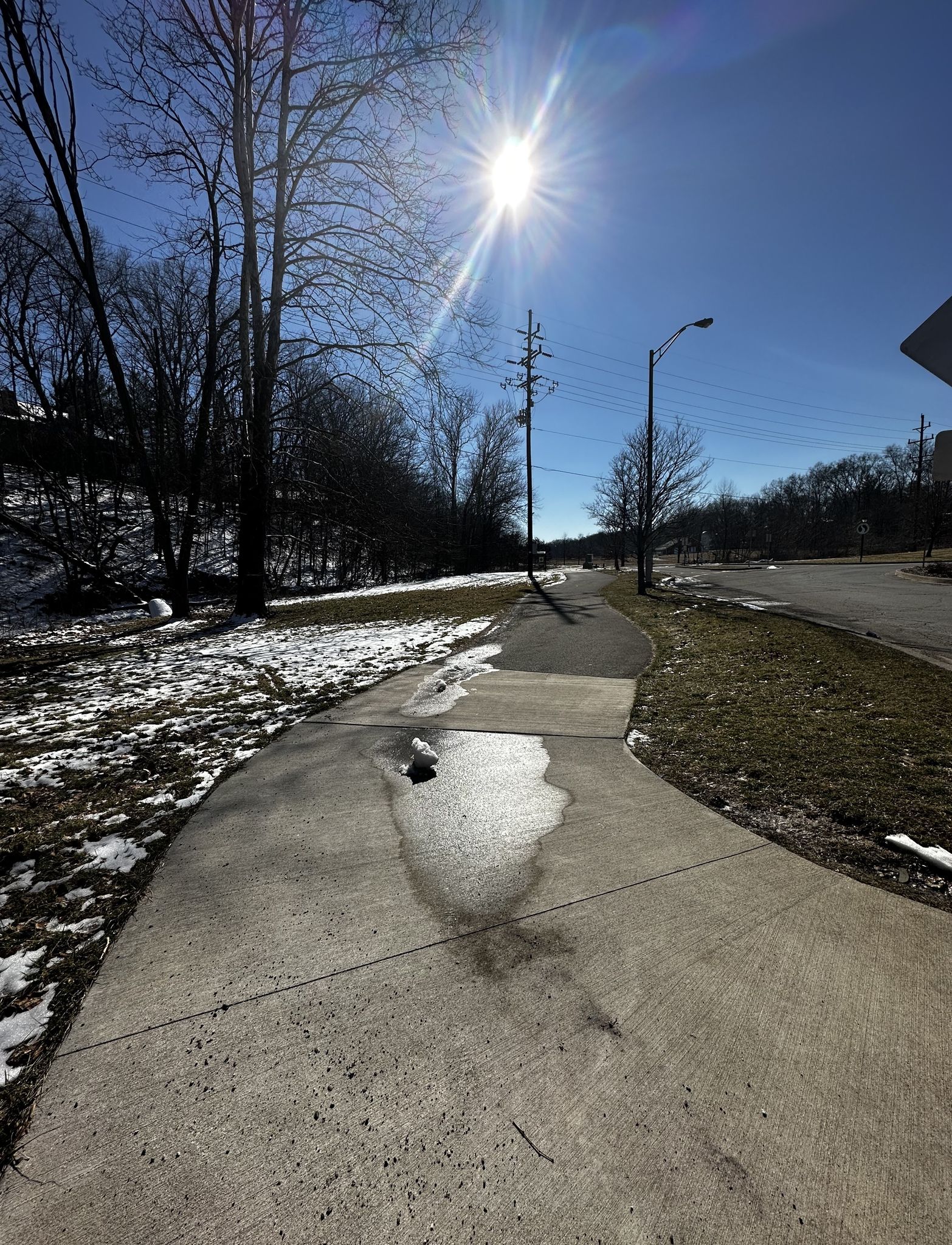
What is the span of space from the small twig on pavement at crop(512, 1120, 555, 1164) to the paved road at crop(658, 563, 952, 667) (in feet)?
24.3

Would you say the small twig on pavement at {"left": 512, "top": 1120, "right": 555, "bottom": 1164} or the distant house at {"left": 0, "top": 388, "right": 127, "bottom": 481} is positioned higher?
the distant house at {"left": 0, "top": 388, "right": 127, "bottom": 481}

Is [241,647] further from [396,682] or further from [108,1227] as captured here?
[108,1227]

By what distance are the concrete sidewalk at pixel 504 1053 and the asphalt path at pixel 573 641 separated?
408 cm

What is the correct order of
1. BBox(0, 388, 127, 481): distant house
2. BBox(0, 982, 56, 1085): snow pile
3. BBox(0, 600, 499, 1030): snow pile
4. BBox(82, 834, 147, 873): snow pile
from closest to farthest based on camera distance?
BBox(0, 982, 56, 1085): snow pile → BBox(0, 600, 499, 1030): snow pile → BBox(82, 834, 147, 873): snow pile → BBox(0, 388, 127, 481): distant house

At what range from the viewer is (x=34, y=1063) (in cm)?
160

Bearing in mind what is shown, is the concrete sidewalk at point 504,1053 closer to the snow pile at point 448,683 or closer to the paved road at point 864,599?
the snow pile at point 448,683

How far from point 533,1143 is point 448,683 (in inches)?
190

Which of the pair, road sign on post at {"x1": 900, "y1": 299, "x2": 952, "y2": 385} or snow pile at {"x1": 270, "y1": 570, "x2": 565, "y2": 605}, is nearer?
road sign on post at {"x1": 900, "y1": 299, "x2": 952, "y2": 385}

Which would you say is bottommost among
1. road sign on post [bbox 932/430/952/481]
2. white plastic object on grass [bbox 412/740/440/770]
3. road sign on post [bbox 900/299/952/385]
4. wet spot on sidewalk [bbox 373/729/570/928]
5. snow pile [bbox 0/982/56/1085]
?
snow pile [bbox 0/982/56/1085]

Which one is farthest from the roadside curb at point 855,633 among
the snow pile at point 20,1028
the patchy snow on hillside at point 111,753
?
the snow pile at point 20,1028

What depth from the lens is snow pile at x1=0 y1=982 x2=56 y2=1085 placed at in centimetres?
159

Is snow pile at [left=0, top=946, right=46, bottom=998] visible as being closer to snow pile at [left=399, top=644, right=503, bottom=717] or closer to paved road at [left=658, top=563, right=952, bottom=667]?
snow pile at [left=399, top=644, right=503, bottom=717]

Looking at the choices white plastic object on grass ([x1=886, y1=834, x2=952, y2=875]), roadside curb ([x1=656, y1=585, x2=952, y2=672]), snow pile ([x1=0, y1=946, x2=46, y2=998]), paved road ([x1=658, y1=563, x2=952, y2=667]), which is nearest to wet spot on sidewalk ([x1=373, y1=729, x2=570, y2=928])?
snow pile ([x1=0, y1=946, x2=46, y2=998])

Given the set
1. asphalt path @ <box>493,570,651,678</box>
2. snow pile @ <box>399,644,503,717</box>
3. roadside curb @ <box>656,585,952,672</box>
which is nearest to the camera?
snow pile @ <box>399,644,503,717</box>
